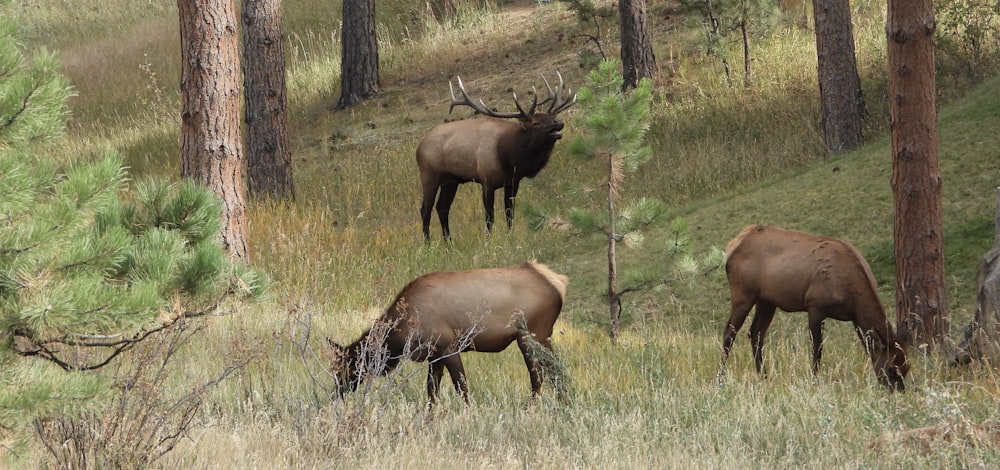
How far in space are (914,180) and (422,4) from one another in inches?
790

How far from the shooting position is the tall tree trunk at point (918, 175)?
27.6 feet

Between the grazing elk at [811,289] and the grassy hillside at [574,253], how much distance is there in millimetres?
236

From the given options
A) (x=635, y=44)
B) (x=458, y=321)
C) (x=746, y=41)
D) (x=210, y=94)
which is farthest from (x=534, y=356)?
(x=635, y=44)

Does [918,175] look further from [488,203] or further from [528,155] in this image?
[488,203]

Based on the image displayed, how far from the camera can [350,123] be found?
21859mm

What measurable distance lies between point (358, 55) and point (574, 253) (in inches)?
404

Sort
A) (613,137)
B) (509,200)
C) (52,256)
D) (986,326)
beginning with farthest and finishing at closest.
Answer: (509,200) < (613,137) < (986,326) < (52,256)

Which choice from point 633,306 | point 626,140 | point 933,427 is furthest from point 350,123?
point 933,427

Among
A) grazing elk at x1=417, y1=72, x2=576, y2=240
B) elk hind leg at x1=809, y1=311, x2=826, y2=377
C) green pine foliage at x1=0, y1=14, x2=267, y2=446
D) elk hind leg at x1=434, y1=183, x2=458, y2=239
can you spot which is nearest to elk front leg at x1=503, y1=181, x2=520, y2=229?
grazing elk at x1=417, y1=72, x2=576, y2=240

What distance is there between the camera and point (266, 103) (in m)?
16.3

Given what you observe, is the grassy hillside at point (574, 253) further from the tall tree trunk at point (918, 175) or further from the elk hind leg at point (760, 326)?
the tall tree trunk at point (918, 175)

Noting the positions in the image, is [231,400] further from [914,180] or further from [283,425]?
[914,180]

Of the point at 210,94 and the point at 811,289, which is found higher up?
the point at 210,94

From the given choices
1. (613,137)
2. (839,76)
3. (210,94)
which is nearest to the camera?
(613,137)
